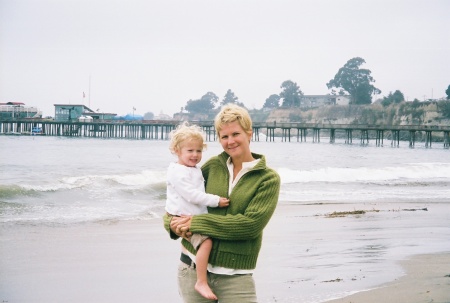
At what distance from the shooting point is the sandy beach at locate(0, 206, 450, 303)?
5352 mm

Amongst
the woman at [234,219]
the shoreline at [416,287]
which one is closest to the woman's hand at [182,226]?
the woman at [234,219]

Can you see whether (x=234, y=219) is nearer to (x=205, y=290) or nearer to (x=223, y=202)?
(x=223, y=202)

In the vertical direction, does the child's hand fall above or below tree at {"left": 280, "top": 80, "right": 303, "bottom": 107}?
below

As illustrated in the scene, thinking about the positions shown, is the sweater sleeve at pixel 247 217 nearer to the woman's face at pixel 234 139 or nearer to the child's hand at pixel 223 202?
the child's hand at pixel 223 202

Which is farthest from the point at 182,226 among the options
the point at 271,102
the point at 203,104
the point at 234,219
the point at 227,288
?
the point at 271,102

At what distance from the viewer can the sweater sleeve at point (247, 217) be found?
9.43 feet

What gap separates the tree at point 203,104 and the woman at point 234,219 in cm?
16622

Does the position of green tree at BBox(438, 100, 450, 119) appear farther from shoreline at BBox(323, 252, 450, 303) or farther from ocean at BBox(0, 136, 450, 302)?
shoreline at BBox(323, 252, 450, 303)

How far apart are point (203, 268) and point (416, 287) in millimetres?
3351

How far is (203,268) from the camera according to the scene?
2965mm

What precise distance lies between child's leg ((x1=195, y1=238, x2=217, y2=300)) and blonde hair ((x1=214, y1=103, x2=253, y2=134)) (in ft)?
1.91

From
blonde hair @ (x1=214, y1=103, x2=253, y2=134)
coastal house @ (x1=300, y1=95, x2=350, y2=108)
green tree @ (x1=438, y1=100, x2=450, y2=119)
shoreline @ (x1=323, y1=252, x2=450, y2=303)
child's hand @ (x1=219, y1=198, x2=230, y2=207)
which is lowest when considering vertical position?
shoreline @ (x1=323, y1=252, x2=450, y2=303)

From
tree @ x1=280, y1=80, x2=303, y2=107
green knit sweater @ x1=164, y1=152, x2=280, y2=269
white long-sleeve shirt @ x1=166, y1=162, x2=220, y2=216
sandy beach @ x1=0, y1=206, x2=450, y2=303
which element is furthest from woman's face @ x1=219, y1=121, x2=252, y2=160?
tree @ x1=280, y1=80, x2=303, y2=107

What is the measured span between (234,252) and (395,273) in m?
3.80
